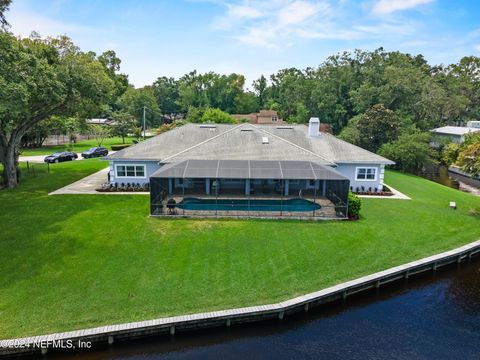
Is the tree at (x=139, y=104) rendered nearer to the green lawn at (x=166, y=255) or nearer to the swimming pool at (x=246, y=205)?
the green lawn at (x=166, y=255)

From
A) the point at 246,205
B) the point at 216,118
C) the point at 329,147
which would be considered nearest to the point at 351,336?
the point at 246,205

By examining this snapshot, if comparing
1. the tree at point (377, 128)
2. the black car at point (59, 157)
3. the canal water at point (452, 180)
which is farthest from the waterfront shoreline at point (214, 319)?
the black car at point (59, 157)

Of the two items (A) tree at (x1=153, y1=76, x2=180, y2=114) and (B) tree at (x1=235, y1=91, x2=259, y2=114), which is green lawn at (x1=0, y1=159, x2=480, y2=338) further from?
(A) tree at (x1=153, y1=76, x2=180, y2=114)

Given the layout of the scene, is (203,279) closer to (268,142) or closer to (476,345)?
(476,345)

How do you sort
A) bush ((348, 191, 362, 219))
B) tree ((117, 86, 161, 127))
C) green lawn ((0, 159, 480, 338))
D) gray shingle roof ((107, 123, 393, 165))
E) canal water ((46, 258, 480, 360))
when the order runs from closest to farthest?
canal water ((46, 258, 480, 360)) → green lawn ((0, 159, 480, 338)) → bush ((348, 191, 362, 219)) → gray shingle roof ((107, 123, 393, 165)) → tree ((117, 86, 161, 127))

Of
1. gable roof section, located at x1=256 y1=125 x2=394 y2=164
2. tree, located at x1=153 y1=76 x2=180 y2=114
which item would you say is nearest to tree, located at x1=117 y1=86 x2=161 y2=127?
tree, located at x1=153 y1=76 x2=180 y2=114

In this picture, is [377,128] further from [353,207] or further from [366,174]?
[353,207]
